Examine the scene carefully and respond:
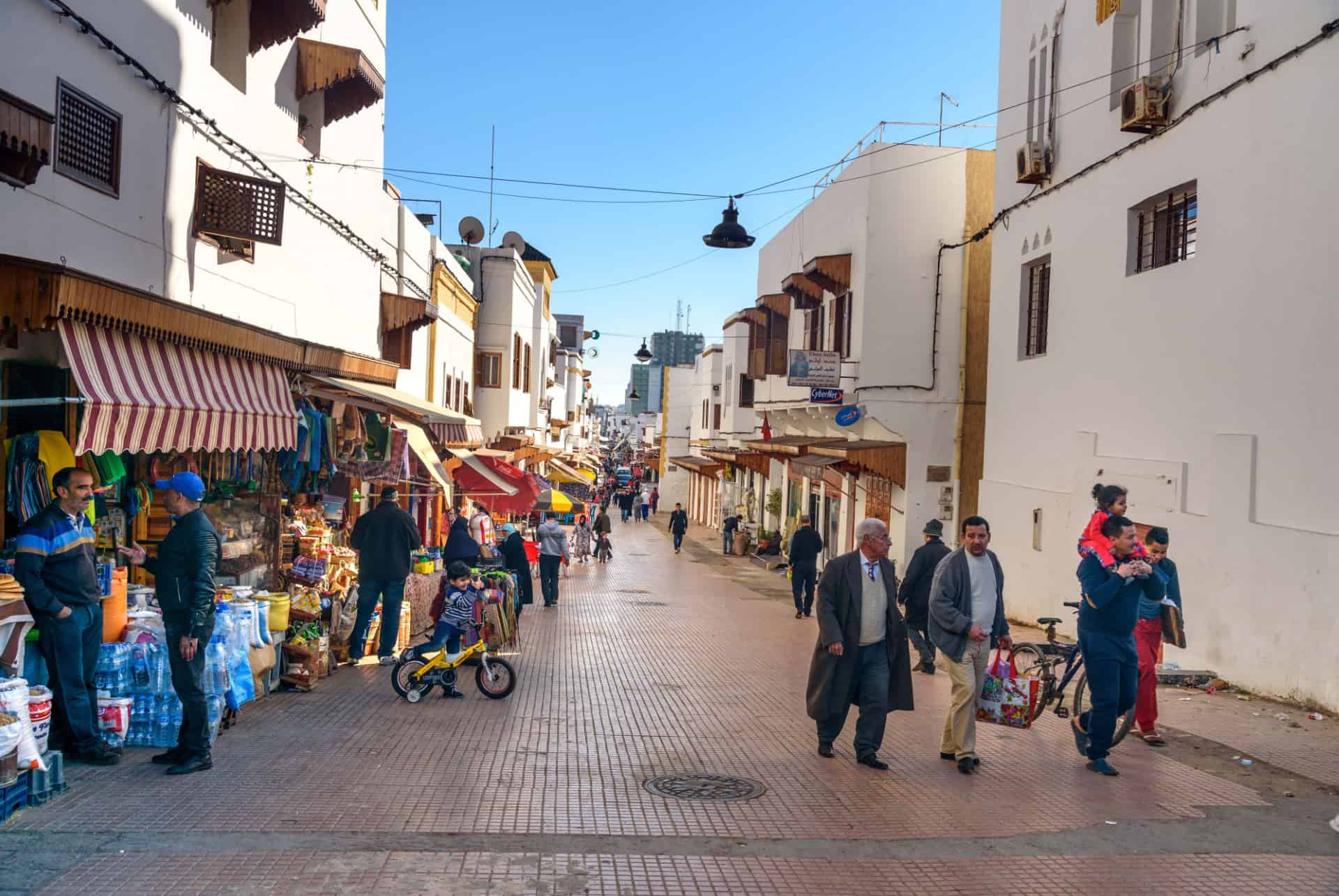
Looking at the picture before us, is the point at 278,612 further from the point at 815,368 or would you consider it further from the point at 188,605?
the point at 815,368

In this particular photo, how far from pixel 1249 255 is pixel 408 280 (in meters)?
A: 12.6

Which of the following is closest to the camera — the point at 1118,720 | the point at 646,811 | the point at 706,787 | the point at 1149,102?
the point at 646,811

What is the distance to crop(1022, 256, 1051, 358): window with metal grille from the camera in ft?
57.3

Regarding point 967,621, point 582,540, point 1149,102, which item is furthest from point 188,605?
point 582,540

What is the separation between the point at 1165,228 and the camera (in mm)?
13586

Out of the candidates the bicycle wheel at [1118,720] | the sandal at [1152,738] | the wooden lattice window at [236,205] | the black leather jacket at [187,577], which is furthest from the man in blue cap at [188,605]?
the sandal at [1152,738]

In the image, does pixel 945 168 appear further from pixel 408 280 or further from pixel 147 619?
pixel 147 619

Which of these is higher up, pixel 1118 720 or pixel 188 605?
pixel 188 605

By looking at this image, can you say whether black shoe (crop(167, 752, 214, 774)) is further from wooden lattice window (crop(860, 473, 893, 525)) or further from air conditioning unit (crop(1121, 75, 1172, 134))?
wooden lattice window (crop(860, 473, 893, 525))

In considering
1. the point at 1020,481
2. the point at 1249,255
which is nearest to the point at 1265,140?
the point at 1249,255

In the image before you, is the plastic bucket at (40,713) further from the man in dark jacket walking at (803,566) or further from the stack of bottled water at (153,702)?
the man in dark jacket walking at (803,566)

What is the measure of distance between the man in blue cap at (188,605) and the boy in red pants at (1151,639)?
663cm

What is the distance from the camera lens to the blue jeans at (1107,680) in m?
7.59

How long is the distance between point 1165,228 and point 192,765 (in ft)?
39.5
